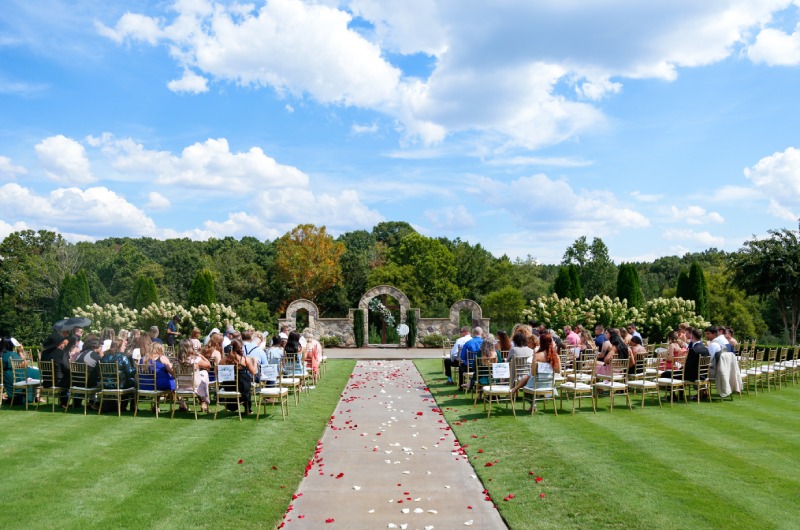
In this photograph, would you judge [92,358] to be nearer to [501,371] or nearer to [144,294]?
[501,371]

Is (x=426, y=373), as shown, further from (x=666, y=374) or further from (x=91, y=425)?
(x=91, y=425)

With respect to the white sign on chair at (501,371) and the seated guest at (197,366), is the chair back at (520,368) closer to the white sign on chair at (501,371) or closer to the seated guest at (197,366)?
the white sign on chair at (501,371)

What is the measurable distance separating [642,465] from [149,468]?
6248 millimetres

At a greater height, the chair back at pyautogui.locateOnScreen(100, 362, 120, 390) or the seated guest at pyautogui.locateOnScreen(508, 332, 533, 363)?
the seated guest at pyautogui.locateOnScreen(508, 332, 533, 363)

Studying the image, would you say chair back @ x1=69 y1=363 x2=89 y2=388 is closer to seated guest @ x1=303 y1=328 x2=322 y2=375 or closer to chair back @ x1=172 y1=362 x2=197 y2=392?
chair back @ x1=172 y1=362 x2=197 y2=392

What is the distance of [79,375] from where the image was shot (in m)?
12.2

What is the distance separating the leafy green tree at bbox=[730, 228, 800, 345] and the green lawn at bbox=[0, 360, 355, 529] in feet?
72.7

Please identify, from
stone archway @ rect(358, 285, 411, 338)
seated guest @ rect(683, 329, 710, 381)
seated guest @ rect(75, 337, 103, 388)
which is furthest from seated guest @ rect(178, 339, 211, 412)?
stone archway @ rect(358, 285, 411, 338)

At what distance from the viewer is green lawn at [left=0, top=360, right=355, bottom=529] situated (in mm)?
6242

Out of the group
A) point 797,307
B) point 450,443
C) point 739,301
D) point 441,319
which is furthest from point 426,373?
point 739,301

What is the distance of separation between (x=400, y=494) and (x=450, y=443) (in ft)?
8.99

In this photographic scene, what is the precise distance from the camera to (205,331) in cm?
2678

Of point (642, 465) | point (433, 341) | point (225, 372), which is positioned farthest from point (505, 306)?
point (642, 465)

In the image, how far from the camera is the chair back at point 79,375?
12.0 metres
